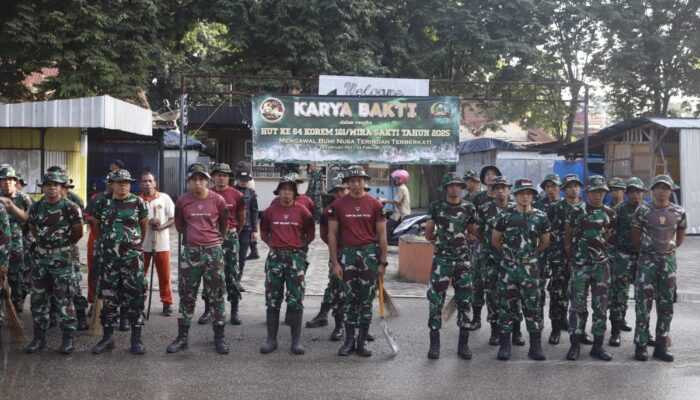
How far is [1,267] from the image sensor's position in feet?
23.7

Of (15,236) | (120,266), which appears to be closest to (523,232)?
(120,266)

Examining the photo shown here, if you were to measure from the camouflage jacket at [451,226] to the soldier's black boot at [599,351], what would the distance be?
1555 millimetres

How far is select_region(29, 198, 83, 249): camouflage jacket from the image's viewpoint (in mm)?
7348

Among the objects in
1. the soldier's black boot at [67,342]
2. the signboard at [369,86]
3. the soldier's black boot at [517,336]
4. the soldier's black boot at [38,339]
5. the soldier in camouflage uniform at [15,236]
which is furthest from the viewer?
the signboard at [369,86]

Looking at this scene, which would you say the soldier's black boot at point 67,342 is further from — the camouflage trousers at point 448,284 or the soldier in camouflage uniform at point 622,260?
the soldier in camouflage uniform at point 622,260

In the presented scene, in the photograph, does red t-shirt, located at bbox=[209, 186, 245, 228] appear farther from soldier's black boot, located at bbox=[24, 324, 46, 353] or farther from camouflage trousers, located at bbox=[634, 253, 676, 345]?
camouflage trousers, located at bbox=[634, 253, 676, 345]

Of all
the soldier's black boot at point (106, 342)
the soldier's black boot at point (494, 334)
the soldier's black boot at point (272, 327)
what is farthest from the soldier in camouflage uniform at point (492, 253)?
the soldier's black boot at point (106, 342)

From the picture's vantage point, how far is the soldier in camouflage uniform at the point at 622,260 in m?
8.06

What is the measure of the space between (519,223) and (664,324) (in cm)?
176

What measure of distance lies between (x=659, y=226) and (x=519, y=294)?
159cm

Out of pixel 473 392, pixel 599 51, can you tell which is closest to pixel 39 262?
pixel 473 392

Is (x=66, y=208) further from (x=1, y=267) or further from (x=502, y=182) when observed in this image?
(x=502, y=182)

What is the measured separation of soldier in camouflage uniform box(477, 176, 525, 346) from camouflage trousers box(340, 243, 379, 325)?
140 centimetres

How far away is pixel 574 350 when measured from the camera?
292 inches
